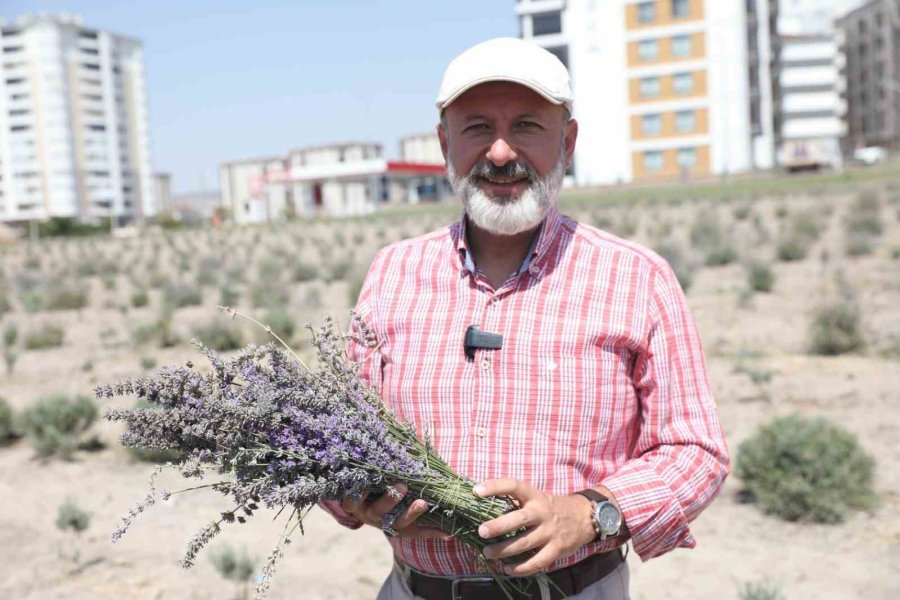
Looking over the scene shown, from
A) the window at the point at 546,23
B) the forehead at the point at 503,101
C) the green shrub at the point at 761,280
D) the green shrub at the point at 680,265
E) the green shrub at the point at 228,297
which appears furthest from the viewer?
the window at the point at 546,23

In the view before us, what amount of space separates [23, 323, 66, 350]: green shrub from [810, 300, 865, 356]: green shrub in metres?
11.0

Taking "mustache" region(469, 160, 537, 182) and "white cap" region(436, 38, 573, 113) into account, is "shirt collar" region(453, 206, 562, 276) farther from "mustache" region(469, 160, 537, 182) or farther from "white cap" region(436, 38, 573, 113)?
"white cap" region(436, 38, 573, 113)

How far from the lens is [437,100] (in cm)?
222

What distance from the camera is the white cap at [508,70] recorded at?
206 cm

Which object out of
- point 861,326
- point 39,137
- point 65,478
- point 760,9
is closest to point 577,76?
point 760,9

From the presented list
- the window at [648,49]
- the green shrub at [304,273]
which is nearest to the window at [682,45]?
the window at [648,49]

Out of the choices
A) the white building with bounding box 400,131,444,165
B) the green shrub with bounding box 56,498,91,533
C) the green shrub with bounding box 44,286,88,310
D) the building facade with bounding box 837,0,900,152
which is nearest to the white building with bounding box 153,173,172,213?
the white building with bounding box 400,131,444,165

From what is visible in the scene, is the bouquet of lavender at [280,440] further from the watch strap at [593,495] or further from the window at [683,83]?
the window at [683,83]

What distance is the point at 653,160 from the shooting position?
2282 inches

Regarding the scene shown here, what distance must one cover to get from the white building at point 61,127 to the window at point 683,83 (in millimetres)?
74400

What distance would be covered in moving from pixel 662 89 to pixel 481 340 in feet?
192

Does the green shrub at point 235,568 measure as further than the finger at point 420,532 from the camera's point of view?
Yes

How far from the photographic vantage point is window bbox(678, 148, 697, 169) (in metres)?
56.3

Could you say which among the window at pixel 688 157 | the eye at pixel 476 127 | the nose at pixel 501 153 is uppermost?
the window at pixel 688 157
